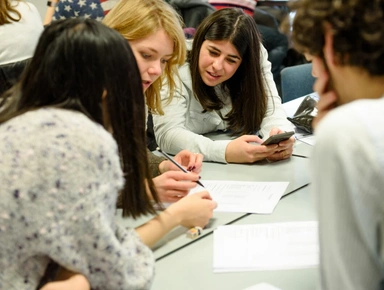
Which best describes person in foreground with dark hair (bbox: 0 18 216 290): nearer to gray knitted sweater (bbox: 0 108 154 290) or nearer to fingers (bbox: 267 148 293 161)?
gray knitted sweater (bbox: 0 108 154 290)

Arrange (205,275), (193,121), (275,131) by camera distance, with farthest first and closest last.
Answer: (193,121) → (275,131) → (205,275)

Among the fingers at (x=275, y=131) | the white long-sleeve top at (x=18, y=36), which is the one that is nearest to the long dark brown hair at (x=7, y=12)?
the white long-sleeve top at (x=18, y=36)

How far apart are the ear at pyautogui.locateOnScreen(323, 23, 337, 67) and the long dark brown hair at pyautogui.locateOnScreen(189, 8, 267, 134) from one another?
50.3 inches

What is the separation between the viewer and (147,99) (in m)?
1.94

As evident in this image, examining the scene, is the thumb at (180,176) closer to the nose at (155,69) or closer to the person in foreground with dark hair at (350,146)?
the nose at (155,69)

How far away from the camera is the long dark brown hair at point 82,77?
0.99 metres

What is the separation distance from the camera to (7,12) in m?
2.34

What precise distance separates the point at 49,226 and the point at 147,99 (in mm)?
1144

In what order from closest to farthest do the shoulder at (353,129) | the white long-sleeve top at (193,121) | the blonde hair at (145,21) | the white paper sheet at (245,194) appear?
the shoulder at (353,129) < the white paper sheet at (245,194) < the blonde hair at (145,21) < the white long-sleeve top at (193,121)

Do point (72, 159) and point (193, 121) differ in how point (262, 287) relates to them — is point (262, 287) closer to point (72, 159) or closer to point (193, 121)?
point (72, 159)

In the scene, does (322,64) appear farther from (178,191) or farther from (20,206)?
(178,191)

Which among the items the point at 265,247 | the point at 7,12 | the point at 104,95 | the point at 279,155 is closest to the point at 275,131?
the point at 279,155

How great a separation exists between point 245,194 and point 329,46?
823mm

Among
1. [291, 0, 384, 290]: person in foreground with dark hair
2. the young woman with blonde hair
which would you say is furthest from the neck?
the young woman with blonde hair
